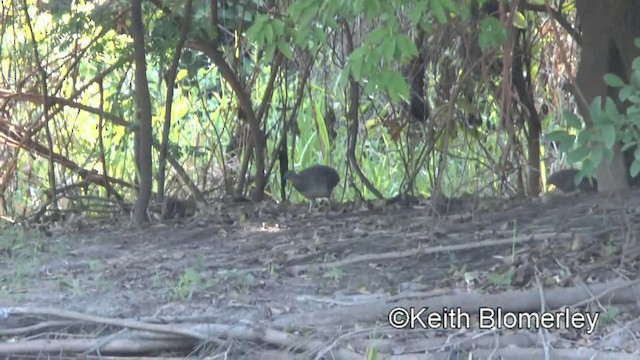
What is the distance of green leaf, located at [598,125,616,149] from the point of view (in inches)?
159

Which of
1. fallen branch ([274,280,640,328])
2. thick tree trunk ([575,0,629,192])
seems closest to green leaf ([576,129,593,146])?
fallen branch ([274,280,640,328])

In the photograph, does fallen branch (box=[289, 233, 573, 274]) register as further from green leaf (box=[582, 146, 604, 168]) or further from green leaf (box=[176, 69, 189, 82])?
green leaf (box=[176, 69, 189, 82])

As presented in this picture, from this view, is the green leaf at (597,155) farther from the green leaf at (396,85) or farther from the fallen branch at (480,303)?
the green leaf at (396,85)

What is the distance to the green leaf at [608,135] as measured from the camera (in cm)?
405

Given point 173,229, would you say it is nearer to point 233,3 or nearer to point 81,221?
point 81,221

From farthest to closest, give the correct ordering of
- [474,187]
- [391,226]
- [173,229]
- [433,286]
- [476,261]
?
1. [474,187]
2. [173,229]
3. [391,226]
4. [476,261]
5. [433,286]

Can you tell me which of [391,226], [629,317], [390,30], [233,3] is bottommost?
[629,317]

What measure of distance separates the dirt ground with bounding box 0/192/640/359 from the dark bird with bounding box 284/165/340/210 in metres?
0.99

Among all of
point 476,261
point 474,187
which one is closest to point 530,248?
point 476,261

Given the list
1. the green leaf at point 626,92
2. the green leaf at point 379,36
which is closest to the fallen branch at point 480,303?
the green leaf at point 626,92

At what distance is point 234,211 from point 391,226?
1540 mm

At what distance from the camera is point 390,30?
4.27 metres

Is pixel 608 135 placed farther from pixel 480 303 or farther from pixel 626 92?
pixel 480 303

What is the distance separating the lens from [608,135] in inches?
160
